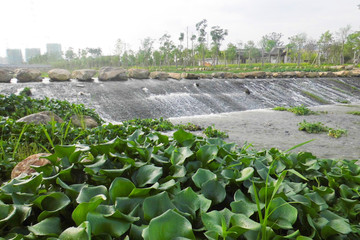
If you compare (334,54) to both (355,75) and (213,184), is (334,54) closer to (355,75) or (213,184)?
(355,75)

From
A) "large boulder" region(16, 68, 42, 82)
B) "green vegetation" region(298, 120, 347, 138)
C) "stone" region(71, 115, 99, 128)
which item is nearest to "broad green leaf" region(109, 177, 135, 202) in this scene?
"stone" region(71, 115, 99, 128)

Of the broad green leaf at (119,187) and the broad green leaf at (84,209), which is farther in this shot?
the broad green leaf at (119,187)

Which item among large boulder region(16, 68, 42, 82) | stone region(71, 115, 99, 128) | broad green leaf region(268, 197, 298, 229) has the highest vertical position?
large boulder region(16, 68, 42, 82)

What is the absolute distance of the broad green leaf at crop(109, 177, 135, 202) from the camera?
881 mm

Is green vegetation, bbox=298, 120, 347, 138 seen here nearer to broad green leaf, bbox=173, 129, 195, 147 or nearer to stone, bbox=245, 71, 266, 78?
broad green leaf, bbox=173, 129, 195, 147

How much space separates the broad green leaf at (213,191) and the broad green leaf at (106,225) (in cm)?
37

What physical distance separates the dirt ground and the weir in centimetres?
209

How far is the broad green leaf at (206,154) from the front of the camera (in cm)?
132

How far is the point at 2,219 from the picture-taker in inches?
32.5

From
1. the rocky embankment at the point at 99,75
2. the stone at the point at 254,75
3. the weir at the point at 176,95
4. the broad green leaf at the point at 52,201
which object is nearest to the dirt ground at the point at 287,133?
the weir at the point at 176,95

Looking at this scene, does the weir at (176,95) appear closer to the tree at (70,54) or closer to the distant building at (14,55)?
the tree at (70,54)

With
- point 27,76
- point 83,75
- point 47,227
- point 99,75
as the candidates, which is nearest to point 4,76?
point 27,76

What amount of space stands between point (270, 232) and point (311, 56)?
49607 millimetres

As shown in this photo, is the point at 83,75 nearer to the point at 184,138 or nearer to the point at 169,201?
the point at 184,138
